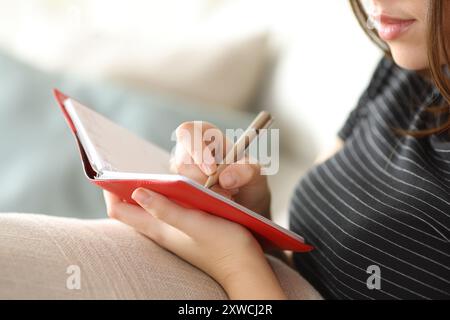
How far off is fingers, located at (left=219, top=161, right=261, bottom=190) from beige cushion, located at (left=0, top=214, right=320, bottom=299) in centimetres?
9

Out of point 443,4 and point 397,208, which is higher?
point 443,4

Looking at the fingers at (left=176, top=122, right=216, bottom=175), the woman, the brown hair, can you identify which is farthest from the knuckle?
the brown hair

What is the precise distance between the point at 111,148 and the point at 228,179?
0.45 ft

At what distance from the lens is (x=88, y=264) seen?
0.59 m

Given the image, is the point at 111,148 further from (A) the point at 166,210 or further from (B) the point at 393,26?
(B) the point at 393,26

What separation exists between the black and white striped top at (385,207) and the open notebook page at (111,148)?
8.1 inches

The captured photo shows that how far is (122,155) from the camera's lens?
2.31 ft

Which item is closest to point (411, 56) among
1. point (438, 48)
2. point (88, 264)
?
point (438, 48)

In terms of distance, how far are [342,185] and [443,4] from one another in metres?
0.24

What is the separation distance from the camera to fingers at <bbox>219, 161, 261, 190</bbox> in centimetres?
66

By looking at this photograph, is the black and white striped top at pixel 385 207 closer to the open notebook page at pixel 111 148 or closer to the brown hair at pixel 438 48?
the brown hair at pixel 438 48

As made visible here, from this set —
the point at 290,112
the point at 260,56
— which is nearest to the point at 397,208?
the point at 290,112

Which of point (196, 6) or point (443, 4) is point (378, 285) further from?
point (196, 6)

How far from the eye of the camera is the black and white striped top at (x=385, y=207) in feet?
2.17
